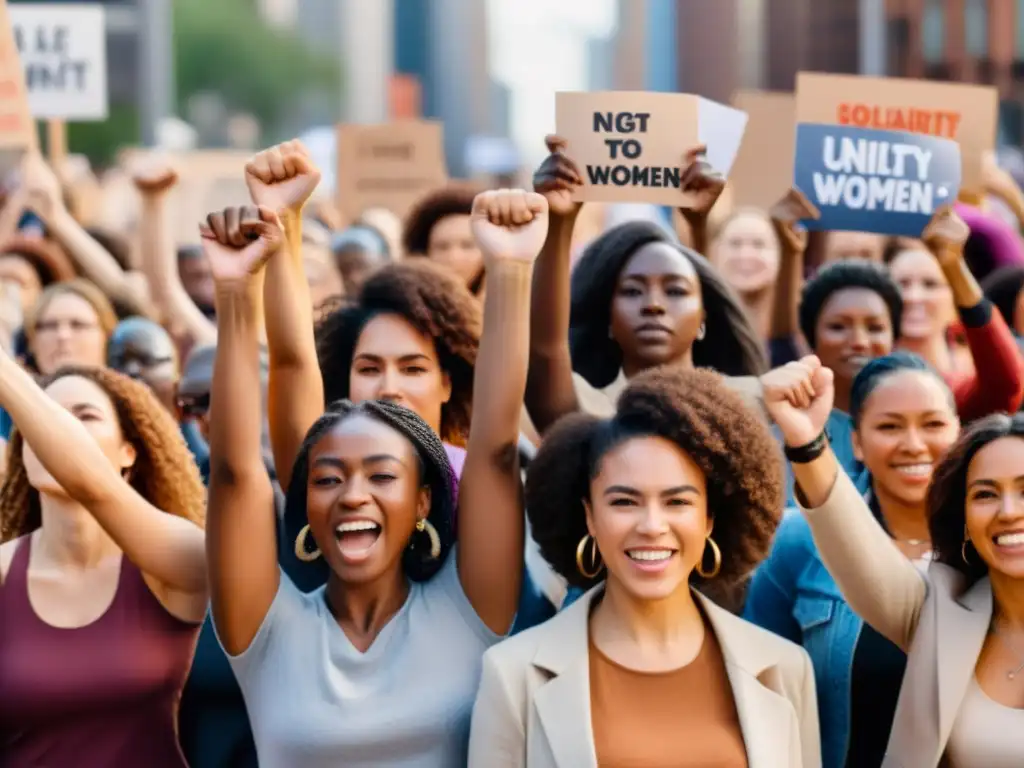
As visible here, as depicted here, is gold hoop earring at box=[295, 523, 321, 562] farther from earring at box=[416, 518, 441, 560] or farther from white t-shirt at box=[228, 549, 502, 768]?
earring at box=[416, 518, 441, 560]

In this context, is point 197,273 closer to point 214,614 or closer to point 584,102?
point 584,102

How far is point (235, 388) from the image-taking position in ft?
13.5

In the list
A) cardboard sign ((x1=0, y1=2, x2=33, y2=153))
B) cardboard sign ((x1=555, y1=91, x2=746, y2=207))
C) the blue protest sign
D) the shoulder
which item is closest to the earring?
the shoulder

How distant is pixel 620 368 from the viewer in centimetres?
557

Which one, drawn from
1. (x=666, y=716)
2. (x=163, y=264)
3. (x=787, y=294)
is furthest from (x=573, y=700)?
(x=163, y=264)

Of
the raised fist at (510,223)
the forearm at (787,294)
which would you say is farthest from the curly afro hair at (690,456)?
the forearm at (787,294)

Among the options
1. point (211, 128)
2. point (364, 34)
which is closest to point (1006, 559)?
point (211, 128)

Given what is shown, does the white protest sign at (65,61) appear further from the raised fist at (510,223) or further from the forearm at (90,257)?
the raised fist at (510,223)

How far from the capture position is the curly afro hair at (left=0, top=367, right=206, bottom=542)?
15.4ft

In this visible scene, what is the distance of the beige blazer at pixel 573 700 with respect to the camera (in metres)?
3.97

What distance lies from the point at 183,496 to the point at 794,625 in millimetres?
1406

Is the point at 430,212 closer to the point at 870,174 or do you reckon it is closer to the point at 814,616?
the point at 870,174

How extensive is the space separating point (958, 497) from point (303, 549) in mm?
1358

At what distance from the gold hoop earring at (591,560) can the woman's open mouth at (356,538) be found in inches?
16.3
